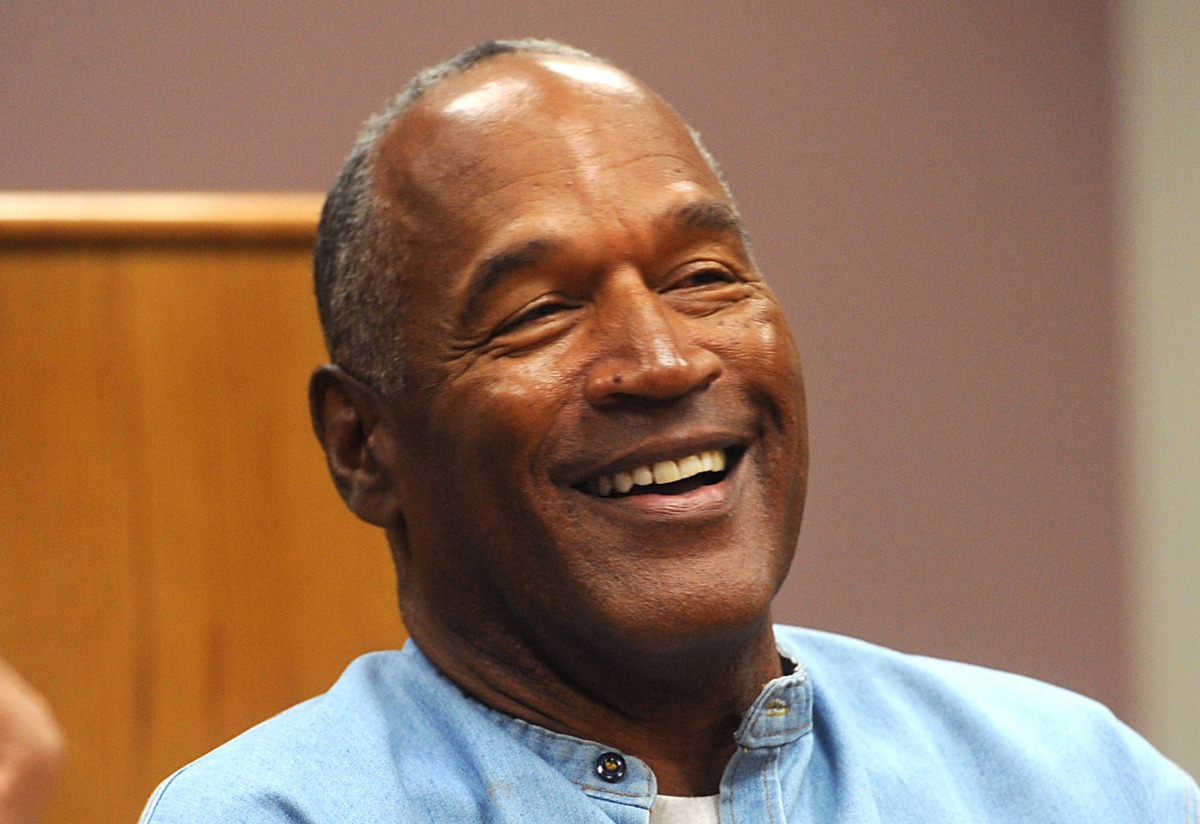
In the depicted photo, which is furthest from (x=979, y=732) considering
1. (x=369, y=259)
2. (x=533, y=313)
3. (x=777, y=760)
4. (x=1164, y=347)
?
(x=1164, y=347)

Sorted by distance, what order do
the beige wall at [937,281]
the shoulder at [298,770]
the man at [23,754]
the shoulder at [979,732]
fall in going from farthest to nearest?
the beige wall at [937,281], the man at [23,754], the shoulder at [979,732], the shoulder at [298,770]

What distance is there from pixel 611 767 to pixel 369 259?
465mm

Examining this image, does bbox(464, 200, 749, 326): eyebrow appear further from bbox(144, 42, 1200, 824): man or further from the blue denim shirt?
the blue denim shirt

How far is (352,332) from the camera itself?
4.22 feet

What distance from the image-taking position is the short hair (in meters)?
1.24

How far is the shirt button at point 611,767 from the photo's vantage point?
1.16m

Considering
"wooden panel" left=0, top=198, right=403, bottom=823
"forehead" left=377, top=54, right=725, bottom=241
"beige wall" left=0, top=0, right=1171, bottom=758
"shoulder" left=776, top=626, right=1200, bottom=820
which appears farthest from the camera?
"beige wall" left=0, top=0, right=1171, bottom=758

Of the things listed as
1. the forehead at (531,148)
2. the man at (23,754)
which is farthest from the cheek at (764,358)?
the man at (23,754)

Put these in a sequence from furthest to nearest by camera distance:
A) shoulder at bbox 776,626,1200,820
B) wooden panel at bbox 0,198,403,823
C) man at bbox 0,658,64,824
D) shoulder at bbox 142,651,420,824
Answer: wooden panel at bbox 0,198,403,823 < man at bbox 0,658,64,824 < shoulder at bbox 776,626,1200,820 < shoulder at bbox 142,651,420,824

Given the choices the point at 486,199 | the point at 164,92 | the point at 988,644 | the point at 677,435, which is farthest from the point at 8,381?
the point at 988,644

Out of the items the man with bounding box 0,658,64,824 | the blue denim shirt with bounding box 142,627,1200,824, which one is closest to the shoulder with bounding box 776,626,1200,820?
the blue denim shirt with bounding box 142,627,1200,824

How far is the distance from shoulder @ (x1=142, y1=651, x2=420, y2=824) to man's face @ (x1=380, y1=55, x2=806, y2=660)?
0.11m

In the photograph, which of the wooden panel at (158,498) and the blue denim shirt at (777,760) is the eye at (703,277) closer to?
the blue denim shirt at (777,760)

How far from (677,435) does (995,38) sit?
5.31 feet
